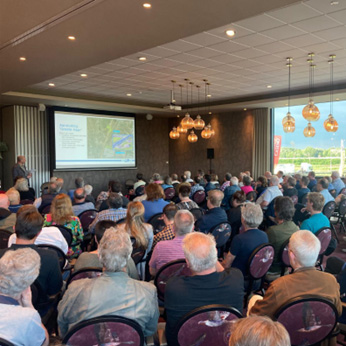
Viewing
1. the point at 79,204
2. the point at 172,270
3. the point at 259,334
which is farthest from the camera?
the point at 79,204

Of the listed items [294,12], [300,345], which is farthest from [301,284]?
[294,12]

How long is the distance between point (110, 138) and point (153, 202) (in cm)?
879

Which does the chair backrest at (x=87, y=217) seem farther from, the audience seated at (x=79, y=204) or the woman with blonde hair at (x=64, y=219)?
the woman with blonde hair at (x=64, y=219)

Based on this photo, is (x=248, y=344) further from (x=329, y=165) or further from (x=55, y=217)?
(x=329, y=165)

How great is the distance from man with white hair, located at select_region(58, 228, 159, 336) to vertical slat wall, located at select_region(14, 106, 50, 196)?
10.8 metres

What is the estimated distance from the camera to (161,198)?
5469 millimetres

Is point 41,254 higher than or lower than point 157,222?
higher

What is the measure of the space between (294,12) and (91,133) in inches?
375

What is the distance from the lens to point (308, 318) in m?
2.06

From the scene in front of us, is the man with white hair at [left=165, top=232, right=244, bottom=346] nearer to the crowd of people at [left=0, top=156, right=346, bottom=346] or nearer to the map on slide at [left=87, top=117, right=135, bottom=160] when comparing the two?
the crowd of people at [left=0, top=156, right=346, bottom=346]

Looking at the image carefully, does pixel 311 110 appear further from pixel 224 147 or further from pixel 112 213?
pixel 224 147

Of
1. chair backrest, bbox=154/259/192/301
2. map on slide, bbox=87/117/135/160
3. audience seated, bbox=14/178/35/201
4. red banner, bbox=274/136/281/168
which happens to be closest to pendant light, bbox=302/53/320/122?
chair backrest, bbox=154/259/192/301

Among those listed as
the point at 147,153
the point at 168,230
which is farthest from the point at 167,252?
the point at 147,153

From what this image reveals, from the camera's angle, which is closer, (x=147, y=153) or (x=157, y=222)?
(x=157, y=222)
